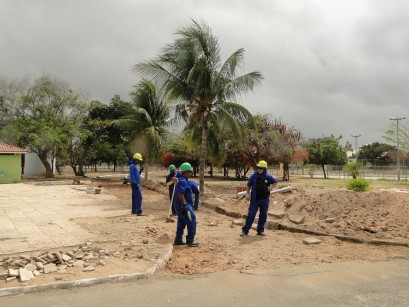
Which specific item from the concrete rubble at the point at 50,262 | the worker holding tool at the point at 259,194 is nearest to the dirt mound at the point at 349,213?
the worker holding tool at the point at 259,194

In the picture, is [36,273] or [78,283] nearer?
[78,283]

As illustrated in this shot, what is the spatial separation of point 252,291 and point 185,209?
2695 millimetres

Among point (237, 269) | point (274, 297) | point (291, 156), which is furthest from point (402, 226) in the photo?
point (291, 156)

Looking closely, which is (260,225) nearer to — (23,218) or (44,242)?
(44,242)

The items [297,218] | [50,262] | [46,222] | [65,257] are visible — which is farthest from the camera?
[297,218]

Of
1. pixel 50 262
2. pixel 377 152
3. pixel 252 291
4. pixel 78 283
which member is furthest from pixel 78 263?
pixel 377 152

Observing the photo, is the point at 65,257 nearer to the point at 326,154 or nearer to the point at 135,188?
the point at 135,188

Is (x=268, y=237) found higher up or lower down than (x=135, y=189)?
lower down

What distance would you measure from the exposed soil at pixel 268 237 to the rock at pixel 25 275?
0.09 m

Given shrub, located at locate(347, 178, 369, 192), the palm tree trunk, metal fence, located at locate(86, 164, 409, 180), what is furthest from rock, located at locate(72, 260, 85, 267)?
metal fence, located at locate(86, 164, 409, 180)

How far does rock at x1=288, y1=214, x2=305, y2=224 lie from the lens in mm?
9781

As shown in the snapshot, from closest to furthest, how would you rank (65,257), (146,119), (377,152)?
(65,257)
(146,119)
(377,152)

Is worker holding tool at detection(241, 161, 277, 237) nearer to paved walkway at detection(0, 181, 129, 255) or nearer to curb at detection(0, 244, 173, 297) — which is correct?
curb at detection(0, 244, 173, 297)

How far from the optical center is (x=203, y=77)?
15844mm
